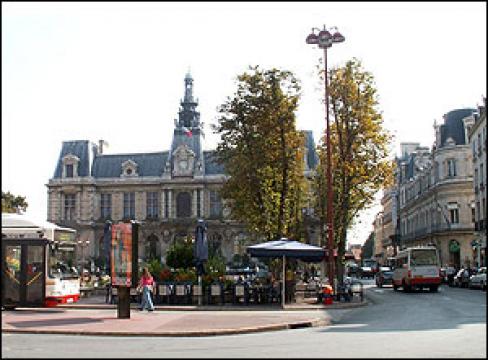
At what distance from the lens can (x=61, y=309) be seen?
2423 centimetres

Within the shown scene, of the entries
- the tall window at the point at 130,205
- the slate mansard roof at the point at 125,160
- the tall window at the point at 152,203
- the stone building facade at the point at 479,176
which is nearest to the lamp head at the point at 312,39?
the stone building facade at the point at 479,176

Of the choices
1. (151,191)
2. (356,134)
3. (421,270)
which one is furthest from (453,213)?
(151,191)

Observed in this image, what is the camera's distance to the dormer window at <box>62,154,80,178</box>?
9894 centimetres

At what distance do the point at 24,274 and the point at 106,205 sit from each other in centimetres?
7665

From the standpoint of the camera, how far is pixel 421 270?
127ft

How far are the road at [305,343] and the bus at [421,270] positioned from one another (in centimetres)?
2013

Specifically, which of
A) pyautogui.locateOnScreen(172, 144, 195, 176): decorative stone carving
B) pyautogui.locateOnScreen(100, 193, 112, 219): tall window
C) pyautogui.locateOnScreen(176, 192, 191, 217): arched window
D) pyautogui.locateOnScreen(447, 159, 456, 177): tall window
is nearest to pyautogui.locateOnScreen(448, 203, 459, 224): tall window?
pyautogui.locateOnScreen(447, 159, 456, 177): tall window

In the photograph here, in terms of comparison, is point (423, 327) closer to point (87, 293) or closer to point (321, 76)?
point (87, 293)

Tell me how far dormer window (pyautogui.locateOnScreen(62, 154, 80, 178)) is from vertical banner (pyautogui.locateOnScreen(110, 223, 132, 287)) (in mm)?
80587

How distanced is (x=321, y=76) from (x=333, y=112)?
2430 millimetres

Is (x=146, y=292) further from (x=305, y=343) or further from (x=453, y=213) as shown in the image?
(x=453, y=213)

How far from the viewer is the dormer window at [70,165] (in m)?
98.9

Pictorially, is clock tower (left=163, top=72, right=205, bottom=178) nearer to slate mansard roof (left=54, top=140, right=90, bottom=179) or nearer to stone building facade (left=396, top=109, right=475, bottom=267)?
slate mansard roof (left=54, top=140, right=90, bottom=179)

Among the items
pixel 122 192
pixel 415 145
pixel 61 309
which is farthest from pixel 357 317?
pixel 415 145
